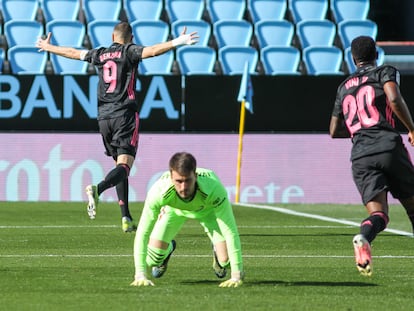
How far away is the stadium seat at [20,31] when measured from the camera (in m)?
22.2

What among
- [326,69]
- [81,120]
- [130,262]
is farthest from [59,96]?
[130,262]

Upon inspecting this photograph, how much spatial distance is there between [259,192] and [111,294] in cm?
1266

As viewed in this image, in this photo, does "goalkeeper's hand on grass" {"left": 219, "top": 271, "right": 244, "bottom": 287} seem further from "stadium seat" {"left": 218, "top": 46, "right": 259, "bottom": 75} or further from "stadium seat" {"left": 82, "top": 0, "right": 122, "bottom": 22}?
"stadium seat" {"left": 82, "top": 0, "right": 122, "bottom": 22}

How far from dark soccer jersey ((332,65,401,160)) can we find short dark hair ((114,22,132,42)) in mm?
4296

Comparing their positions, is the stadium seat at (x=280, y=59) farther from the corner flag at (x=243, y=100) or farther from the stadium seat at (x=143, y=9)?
the stadium seat at (x=143, y=9)

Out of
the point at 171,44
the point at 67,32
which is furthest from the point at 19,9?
the point at 171,44

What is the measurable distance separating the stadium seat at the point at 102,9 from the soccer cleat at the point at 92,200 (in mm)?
11970

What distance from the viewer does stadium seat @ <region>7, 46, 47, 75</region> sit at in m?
21.4

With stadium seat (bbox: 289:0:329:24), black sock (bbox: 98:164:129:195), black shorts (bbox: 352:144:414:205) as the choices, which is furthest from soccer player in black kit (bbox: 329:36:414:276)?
stadium seat (bbox: 289:0:329:24)

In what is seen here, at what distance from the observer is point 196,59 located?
72.0 ft

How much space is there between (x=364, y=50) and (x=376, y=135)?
68cm

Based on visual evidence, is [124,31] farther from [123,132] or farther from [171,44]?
[171,44]

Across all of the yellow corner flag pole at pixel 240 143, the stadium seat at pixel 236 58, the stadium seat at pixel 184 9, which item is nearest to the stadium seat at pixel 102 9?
the stadium seat at pixel 184 9

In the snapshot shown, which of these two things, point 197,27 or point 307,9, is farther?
point 307,9
